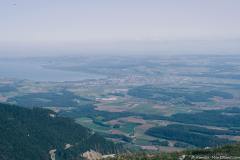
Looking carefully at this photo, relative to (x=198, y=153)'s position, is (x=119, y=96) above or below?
below

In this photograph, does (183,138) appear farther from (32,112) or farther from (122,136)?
(32,112)

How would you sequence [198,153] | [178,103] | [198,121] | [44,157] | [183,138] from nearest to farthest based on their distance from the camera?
[198,153]
[44,157]
[183,138]
[198,121]
[178,103]

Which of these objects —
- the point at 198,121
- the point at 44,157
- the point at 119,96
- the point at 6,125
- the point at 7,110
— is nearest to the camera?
the point at 44,157

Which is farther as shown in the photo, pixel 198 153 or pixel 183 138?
pixel 183 138

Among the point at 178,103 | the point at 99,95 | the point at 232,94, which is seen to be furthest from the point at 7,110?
the point at 232,94

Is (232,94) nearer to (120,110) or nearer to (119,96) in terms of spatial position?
(119,96)

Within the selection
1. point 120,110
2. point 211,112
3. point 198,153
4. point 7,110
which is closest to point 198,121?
point 211,112
